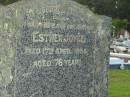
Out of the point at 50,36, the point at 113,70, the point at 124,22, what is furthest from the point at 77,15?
the point at 124,22

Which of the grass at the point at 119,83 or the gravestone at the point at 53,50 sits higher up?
the gravestone at the point at 53,50

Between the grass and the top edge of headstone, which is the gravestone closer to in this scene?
the top edge of headstone

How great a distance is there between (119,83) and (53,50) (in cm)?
766

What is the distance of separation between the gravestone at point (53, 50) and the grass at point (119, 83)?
4391mm

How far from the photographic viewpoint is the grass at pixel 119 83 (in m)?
12.8

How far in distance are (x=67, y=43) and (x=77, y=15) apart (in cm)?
47

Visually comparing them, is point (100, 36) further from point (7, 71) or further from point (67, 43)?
point (7, 71)

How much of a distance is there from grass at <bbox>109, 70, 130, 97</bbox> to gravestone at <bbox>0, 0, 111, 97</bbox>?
4391 mm

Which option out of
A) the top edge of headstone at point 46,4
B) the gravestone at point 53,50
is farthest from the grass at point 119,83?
the top edge of headstone at point 46,4

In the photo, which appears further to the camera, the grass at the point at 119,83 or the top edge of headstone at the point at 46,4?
the grass at the point at 119,83

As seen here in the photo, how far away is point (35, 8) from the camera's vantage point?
24.7 ft

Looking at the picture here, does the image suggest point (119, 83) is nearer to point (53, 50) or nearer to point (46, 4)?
point (53, 50)

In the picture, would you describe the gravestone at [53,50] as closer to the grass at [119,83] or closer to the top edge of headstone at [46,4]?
the top edge of headstone at [46,4]

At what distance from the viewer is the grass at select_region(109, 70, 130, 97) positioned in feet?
41.9
